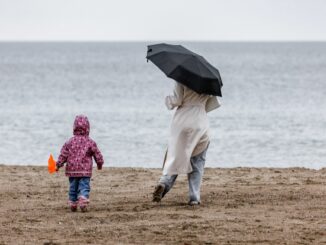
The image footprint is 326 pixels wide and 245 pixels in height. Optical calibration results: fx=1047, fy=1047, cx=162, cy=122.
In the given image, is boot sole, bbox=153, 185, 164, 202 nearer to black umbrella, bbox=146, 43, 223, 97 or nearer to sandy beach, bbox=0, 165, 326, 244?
sandy beach, bbox=0, 165, 326, 244

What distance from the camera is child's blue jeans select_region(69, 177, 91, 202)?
11.8 metres

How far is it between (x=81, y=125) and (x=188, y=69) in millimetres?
1385

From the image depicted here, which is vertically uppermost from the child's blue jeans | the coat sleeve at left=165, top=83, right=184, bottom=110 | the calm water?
the coat sleeve at left=165, top=83, right=184, bottom=110

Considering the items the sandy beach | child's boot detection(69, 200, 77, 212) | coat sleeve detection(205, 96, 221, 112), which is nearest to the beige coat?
coat sleeve detection(205, 96, 221, 112)

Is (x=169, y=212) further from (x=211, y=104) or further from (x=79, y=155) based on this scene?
(x=211, y=104)

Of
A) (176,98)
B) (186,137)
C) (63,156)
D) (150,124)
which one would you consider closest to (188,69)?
(176,98)

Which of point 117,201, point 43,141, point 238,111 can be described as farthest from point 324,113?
point 117,201

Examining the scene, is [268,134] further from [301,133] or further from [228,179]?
[228,179]

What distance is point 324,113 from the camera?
4312 centimetres

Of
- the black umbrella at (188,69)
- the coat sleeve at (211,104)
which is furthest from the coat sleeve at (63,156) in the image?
the coat sleeve at (211,104)

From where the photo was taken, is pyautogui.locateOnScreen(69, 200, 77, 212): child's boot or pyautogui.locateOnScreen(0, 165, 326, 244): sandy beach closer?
pyautogui.locateOnScreen(0, 165, 326, 244): sandy beach

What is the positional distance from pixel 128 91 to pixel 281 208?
2107 inches

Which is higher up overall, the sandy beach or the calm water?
the sandy beach

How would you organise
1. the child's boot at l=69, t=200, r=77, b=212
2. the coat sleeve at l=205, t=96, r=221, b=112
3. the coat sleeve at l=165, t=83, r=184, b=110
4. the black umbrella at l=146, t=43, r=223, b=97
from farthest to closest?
the coat sleeve at l=205, t=96, r=221, b=112, the coat sleeve at l=165, t=83, r=184, b=110, the black umbrella at l=146, t=43, r=223, b=97, the child's boot at l=69, t=200, r=77, b=212
